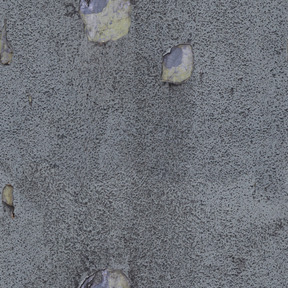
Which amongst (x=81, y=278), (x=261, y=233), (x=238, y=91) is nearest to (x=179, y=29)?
(x=238, y=91)

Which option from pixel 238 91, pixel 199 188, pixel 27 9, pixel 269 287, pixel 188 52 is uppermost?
pixel 27 9

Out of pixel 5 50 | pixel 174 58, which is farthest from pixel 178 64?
pixel 5 50

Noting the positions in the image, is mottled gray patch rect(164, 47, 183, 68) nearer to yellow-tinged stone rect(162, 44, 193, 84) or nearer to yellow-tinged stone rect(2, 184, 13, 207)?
yellow-tinged stone rect(162, 44, 193, 84)

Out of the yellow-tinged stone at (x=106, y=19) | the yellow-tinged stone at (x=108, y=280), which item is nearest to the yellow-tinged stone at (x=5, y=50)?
the yellow-tinged stone at (x=106, y=19)

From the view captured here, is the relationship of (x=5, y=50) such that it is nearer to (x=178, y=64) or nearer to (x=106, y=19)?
(x=106, y=19)

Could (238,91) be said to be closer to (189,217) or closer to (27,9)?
(189,217)

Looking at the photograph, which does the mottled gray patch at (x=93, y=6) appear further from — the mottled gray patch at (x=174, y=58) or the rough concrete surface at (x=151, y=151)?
the mottled gray patch at (x=174, y=58)

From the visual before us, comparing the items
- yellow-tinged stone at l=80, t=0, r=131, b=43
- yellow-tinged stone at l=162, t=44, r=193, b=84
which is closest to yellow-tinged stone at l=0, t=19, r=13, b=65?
yellow-tinged stone at l=80, t=0, r=131, b=43
